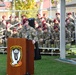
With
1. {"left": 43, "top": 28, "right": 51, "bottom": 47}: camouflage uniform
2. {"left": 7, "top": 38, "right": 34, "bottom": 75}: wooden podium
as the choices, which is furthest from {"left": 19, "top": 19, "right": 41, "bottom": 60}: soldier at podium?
{"left": 7, "top": 38, "right": 34, "bottom": 75}: wooden podium

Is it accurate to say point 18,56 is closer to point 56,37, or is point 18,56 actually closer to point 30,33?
point 30,33

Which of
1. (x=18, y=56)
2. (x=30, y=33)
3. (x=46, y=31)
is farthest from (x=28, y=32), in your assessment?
(x=18, y=56)

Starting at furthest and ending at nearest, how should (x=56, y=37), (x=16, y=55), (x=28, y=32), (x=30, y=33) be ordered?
(x=56, y=37)
(x=28, y=32)
(x=30, y=33)
(x=16, y=55)

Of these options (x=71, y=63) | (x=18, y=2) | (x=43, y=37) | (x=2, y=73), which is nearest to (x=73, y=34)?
(x=43, y=37)

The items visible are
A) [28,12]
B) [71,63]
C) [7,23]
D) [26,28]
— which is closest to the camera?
[71,63]

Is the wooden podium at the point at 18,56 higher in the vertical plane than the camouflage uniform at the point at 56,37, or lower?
lower

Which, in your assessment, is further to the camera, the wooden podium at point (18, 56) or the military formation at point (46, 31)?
the military formation at point (46, 31)

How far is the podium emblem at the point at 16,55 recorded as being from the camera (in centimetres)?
1008

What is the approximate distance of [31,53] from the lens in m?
10.7

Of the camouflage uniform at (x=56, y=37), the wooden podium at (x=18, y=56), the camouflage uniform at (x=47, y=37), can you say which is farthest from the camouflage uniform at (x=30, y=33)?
the wooden podium at (x=18, y=56)

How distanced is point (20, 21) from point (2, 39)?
5.07ft

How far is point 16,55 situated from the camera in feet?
33.1

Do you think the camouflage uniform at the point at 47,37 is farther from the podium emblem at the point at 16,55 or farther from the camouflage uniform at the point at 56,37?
the podium emblem at the point at 16,55

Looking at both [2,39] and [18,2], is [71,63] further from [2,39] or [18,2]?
[18,2]
